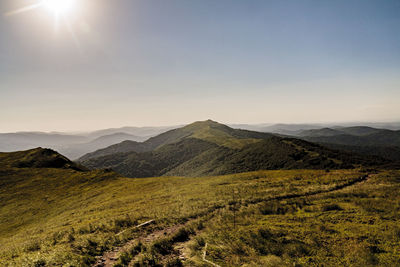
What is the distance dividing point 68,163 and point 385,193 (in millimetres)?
105503

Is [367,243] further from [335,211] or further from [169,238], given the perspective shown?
[169,238]

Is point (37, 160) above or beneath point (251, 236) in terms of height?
beneath

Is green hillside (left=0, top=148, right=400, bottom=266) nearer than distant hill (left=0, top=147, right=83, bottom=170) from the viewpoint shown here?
Yes

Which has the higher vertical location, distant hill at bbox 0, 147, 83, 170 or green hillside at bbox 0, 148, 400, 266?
green hillside at bbox 0, 148, 400, 266

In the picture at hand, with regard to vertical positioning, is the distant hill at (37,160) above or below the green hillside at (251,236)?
below

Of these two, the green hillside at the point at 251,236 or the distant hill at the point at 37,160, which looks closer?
the green hillside at the point at 251,236

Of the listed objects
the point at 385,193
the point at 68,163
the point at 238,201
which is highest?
the point at 385,193

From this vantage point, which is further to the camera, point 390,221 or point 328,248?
point 390,221

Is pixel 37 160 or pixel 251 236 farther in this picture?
pixel 37 160

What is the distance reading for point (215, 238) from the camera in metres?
11.1

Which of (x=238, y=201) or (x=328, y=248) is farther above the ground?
(x=328, y=248)

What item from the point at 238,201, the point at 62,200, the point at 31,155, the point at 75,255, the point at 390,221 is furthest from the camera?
the point at 31,155

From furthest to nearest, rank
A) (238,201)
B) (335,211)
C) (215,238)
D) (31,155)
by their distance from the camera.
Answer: (31,155)
(238,201)
(335,211)
(215,238)

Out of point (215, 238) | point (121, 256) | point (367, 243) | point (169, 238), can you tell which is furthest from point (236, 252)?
point (367, 243)
